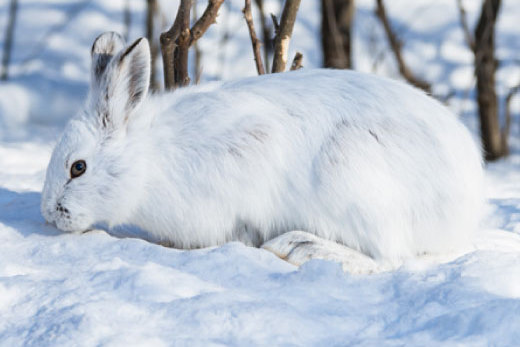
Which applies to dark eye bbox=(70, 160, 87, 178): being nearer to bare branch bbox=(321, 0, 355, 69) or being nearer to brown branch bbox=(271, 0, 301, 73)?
brown branch bbox=(271, 0, 301, 73)

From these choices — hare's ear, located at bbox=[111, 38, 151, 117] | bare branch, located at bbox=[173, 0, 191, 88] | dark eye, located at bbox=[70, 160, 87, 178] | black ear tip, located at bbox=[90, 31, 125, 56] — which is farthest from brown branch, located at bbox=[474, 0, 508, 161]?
dark eye, located at bbox=[70, 160, 87, 178]

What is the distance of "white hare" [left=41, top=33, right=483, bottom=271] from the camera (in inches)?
103

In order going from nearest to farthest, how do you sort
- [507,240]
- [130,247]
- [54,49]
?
[130,247] < [507,240] < [54,49]

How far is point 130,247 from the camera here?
2.55 m

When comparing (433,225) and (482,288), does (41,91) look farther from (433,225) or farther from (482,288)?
(482,288)

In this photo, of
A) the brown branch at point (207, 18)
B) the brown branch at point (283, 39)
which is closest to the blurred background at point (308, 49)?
the brown branch at point (283, 39)

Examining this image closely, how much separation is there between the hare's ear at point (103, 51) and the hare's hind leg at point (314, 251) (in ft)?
3.24

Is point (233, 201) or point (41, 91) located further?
point (41, 91)

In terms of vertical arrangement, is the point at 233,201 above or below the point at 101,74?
below

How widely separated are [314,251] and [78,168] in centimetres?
95

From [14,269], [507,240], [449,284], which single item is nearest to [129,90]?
[14,269]

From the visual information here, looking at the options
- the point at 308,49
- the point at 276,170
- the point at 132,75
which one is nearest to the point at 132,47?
the point at 132,75

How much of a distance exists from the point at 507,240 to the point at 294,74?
1.14m

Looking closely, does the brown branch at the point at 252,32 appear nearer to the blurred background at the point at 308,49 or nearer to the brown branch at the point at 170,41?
the brown branch at the point at 170,41
